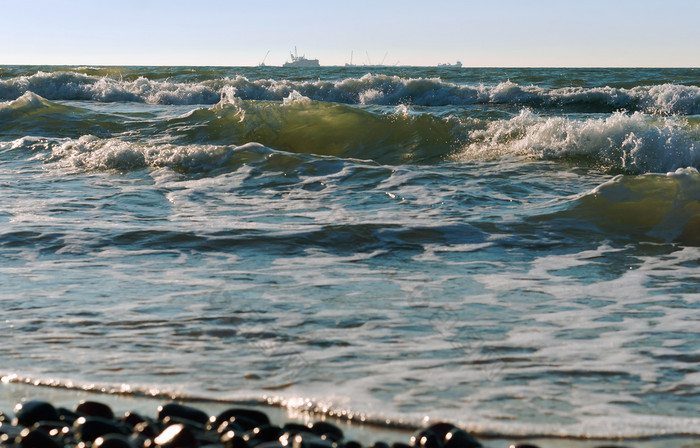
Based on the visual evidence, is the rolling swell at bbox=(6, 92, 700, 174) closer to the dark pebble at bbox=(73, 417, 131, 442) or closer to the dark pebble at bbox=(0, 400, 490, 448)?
the dark pebble at bbox=(0, 400, 490, 448)

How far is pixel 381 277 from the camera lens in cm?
430

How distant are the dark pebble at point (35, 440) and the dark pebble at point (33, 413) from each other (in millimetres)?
209

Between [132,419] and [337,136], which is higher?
[337,136]

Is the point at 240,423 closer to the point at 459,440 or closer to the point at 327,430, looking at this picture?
the point at 327,430

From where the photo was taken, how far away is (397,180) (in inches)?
306

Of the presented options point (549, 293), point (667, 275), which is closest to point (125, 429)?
point (549, 293)

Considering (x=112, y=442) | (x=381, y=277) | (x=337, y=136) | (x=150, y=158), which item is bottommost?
(x=381, y=277)

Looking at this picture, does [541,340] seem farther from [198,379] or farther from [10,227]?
[10,227]

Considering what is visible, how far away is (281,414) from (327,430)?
0.83ft

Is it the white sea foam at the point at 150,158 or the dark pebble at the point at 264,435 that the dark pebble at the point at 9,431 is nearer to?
the dark pebble at the point at 264,435

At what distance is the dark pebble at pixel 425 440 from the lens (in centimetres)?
215

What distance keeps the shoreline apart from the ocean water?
36 millimetres

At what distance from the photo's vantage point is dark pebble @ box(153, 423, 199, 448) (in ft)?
6.81

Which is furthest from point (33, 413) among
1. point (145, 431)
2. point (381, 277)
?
point (381, 277)
